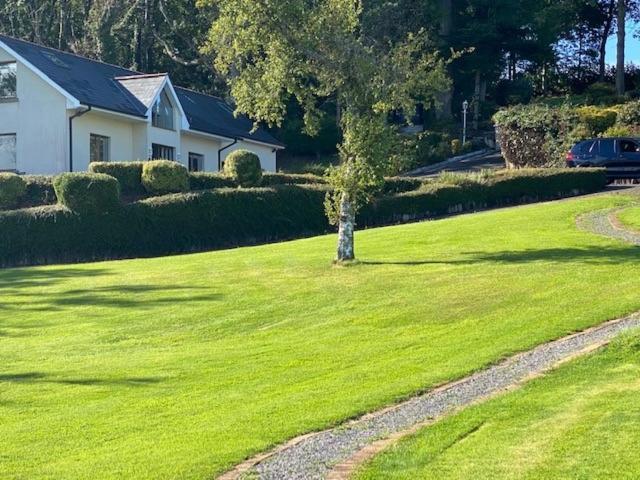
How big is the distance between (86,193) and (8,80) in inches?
514

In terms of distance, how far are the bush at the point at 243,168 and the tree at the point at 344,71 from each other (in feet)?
30.5

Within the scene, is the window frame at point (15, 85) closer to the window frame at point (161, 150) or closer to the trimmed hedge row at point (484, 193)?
the window frame at point (161, 150)

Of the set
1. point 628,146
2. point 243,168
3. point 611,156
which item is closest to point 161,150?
point 243,168

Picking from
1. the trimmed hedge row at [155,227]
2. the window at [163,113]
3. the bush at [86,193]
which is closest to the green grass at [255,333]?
the trimmed hedge row at [155,227]

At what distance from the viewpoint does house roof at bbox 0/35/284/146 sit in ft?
119

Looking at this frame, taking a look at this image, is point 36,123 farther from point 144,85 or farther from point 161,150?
point 161,150

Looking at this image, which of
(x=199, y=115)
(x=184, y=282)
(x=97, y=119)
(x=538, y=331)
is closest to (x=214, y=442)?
(x=538, y=331)

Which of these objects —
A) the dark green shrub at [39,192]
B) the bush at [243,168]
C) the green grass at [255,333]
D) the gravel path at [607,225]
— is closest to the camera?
the green grass at [255,333]

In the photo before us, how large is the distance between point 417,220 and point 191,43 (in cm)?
Result: 3155

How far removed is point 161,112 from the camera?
4016 centimetres

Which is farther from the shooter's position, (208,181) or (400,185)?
(400,185)

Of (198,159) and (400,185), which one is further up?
(198,159)

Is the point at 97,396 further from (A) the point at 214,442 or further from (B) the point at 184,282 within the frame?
(B) the point at 184,282

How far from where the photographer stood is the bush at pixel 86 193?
25984mm
